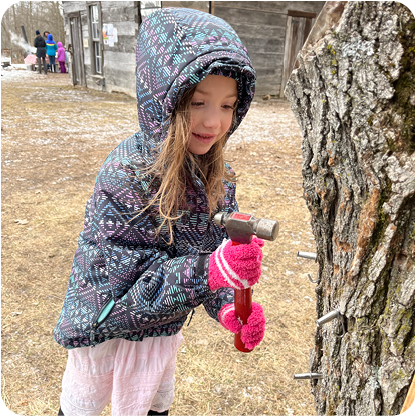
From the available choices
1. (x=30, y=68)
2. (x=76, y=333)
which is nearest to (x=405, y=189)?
(x=76, y=333)

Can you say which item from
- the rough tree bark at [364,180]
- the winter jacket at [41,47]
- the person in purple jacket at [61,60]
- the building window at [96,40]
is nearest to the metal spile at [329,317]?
the rough tree bark at [364,180]

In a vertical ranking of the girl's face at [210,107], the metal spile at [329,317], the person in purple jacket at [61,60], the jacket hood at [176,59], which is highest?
the jacket hood at [176,59]

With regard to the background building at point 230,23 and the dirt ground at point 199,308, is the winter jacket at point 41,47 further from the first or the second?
the dirt ground at point 199,308

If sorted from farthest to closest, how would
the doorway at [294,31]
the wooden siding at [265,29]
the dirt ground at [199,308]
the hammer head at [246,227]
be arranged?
the doorway at [294,31]
the wooden siding at [265,29]
the dirt ground at [199,308]
the hammer head at [246,227]

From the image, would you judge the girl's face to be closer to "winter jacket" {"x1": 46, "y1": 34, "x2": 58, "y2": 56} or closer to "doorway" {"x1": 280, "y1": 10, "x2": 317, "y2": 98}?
"doorway" {"x1": 280, "y1": 10, "x2": 317, "y2": 98}

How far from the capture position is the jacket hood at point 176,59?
1.44m

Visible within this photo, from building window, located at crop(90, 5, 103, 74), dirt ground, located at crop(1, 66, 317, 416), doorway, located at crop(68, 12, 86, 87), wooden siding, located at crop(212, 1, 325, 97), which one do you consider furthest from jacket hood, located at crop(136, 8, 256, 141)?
doorway, located at crop(68, 12, 86, 87)

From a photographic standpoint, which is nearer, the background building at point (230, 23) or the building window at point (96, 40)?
the background building at point (230, 23)

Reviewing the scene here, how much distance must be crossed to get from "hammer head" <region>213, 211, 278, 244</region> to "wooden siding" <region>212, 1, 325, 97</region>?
11.5 m

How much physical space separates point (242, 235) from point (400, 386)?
2.38 feet

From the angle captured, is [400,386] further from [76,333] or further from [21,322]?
[21,322]

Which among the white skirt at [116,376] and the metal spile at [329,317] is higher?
the metal spile at [329,317]

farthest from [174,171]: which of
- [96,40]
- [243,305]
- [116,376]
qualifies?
[96,40]

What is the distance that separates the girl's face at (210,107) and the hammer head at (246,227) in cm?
38
